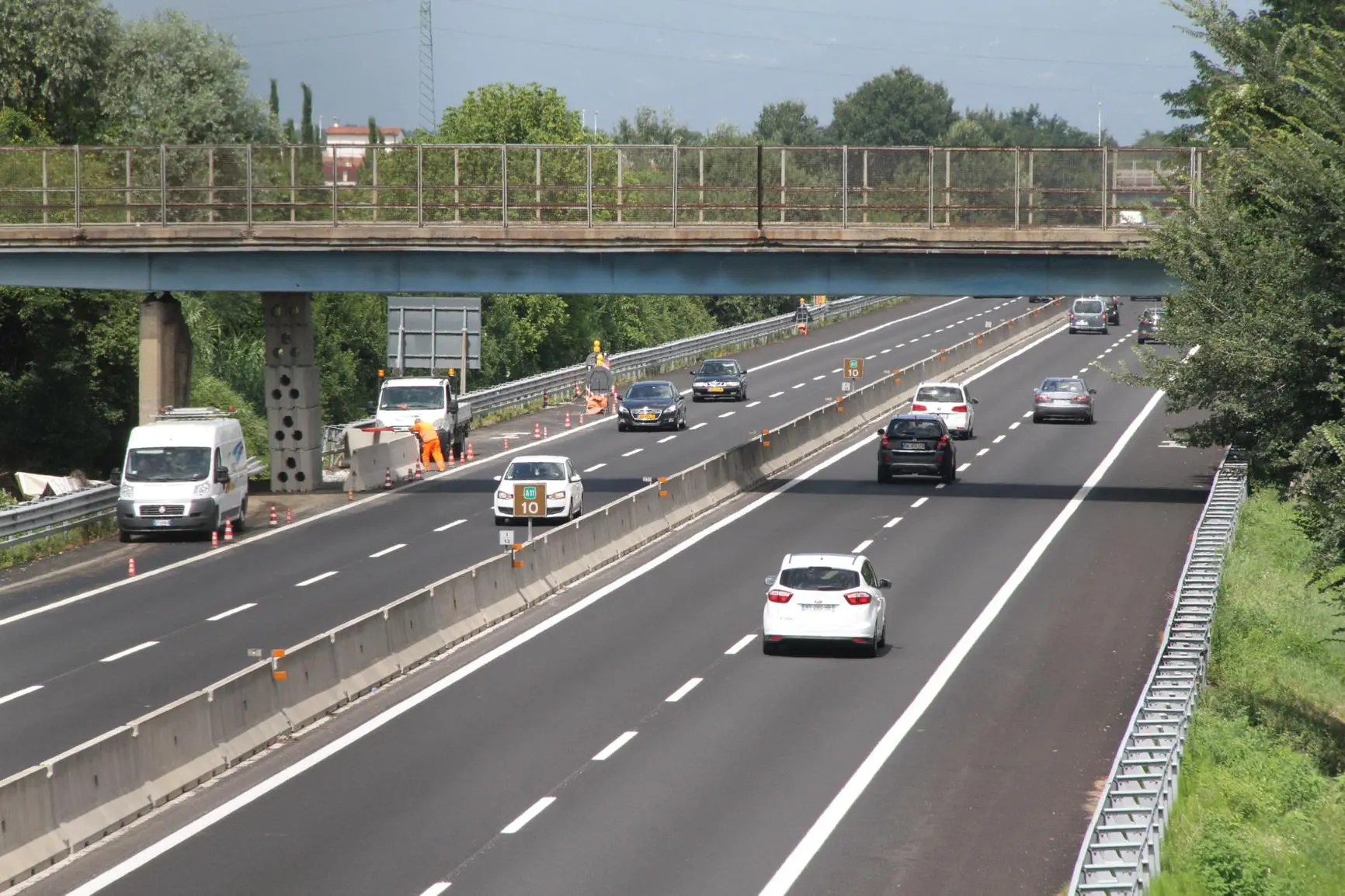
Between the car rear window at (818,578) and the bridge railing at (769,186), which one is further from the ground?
the bridge railing at (769,186)

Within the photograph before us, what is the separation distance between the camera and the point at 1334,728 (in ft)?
90.2

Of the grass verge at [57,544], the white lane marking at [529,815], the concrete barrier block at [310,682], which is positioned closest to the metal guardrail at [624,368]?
the grass verge at [57,544]

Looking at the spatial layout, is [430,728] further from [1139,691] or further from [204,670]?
[1139,691]

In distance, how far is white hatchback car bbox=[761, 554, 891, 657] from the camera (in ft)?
87.4

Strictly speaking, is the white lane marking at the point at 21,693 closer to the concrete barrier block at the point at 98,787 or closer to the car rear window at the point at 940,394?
the concrete barrier block at the point at 98,787

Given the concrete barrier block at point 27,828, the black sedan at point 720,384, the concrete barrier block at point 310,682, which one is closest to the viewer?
the concrete barrier block at point 27,828

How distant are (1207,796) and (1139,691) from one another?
5053 mm

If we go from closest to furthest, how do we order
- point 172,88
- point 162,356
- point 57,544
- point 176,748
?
point 176,748, point 57,544, point 162,356, point 172,88

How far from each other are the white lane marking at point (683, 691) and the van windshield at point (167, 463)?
17.7 metres

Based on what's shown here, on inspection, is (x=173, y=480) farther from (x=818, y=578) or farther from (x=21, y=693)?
(x=818, y=578)

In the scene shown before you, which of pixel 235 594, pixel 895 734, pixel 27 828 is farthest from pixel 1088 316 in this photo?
pixel 27 828

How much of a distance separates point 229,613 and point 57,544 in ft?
32.4

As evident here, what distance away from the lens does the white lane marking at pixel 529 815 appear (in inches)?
706

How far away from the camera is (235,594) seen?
3306cm
